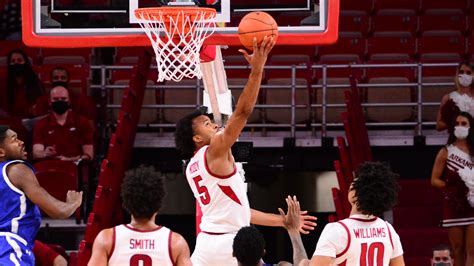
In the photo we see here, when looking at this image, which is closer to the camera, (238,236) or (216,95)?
(238,236)

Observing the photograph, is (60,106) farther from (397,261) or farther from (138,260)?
(138,260)

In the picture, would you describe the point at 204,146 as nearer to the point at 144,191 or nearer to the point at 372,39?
the point at 144,191

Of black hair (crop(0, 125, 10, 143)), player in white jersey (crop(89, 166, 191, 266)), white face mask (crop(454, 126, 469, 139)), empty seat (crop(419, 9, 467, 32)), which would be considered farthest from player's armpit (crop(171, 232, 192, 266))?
empty seat (crop(419, 9, 467, 32))

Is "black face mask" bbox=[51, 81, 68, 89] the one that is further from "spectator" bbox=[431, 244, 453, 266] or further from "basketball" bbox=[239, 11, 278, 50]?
"basketball" bbox=[239, 11, 278, 50]

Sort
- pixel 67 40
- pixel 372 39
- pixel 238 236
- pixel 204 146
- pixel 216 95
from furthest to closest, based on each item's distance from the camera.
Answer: pixel 372 39
pixel 216 95
pixel 67 40
pixel 204 146
pixel 238 236

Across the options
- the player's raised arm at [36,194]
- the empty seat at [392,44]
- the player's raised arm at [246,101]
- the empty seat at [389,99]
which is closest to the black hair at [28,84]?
the empty seat at [389,99]

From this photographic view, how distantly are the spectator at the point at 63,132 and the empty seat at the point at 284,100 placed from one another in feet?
6.27

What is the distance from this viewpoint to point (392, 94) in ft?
41.0

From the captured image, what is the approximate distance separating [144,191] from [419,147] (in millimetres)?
6747

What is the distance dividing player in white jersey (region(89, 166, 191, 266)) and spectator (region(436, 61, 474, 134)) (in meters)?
5.62

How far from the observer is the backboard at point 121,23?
761cm

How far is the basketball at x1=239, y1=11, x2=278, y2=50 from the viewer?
21.3 feet

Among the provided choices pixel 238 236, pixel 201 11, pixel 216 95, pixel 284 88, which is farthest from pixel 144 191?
pixel 284 88

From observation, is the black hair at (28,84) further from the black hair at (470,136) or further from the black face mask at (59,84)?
the black hair at (470,136)
